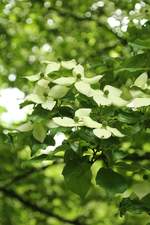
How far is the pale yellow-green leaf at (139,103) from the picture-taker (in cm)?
151

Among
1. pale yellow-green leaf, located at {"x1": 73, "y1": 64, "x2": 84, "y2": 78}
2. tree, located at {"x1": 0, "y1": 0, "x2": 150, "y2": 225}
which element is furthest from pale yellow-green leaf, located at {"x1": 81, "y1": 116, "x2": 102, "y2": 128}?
pale yellow-green leaf, located at {"x1": 73, "y1": 64, "x2": 84, "y2": 78}

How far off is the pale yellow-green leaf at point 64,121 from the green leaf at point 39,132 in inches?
3.4

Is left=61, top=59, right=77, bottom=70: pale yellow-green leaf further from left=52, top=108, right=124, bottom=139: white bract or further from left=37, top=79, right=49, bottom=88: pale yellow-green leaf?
left=52, top=108, right=124, bottom=139: white bract

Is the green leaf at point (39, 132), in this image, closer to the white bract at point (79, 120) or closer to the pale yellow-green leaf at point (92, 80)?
the white bract at point (79, 120)

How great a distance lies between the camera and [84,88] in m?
1.60

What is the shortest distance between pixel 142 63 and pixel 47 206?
357cm

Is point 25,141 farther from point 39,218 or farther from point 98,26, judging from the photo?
point 39,218

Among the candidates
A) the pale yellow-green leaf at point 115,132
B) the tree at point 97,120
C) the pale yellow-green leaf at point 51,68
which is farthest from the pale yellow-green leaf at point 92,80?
the pale yellow-green leaf at point 115,132

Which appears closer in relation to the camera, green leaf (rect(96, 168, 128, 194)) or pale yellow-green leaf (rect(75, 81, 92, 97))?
green leaf (rect(96, 168, 128, 194))

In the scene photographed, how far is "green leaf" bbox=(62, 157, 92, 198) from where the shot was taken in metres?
A: 1.49

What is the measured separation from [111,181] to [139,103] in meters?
0.21

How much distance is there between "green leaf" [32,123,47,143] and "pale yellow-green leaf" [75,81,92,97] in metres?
0.14

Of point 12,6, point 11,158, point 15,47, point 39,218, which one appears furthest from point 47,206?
point 12,6

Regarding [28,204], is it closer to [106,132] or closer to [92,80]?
[92,80]
